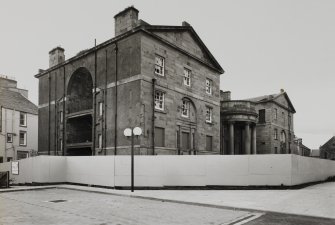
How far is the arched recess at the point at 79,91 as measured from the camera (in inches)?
1220

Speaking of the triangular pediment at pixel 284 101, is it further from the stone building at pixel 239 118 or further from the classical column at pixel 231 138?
the classical column at pixel 231 138

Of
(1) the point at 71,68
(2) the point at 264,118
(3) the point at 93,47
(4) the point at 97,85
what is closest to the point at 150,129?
(4) the point at 97,85

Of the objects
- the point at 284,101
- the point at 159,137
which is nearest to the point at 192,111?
the point at 159,137

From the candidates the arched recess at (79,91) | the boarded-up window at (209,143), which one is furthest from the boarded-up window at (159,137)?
the arched recess at (79,91)

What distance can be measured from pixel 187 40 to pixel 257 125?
21.4 m

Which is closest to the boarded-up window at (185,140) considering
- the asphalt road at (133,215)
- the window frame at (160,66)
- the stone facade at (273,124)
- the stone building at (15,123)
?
the window frame at (160,66)

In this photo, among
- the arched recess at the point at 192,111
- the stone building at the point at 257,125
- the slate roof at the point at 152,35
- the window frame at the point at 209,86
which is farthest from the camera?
the stone building at the point at 257,125

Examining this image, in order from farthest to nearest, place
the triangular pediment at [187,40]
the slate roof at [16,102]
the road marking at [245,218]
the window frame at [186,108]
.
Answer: the slate roof at [16,102], the window frame at [186,108], the triangular pediment at [187,40], the road marking at [245,218]

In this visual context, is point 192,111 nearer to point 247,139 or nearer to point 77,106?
point 247,139

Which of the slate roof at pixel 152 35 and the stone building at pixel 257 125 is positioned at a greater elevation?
the slate roof at pixel 152 35

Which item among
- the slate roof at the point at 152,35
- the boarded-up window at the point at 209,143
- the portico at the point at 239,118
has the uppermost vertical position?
the slate roof at the point at 152,35

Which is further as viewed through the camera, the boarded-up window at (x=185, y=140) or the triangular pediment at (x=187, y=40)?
the boarded-up window at (x=185, y=140)

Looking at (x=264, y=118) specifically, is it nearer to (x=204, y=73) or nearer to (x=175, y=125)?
(x=204, y=73)

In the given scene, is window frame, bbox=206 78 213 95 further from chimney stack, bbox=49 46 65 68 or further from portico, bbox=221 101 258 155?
chimney stack, bbox=49 46 65 68
